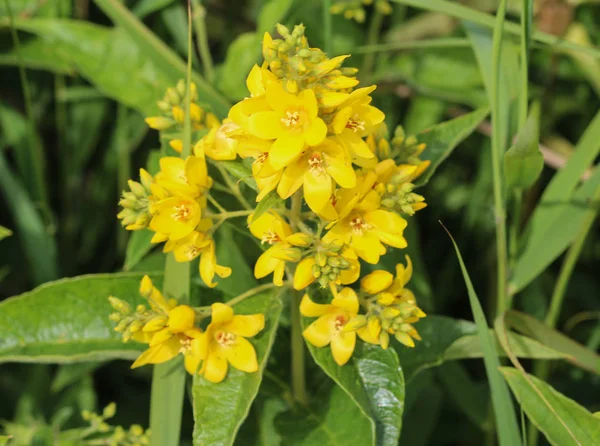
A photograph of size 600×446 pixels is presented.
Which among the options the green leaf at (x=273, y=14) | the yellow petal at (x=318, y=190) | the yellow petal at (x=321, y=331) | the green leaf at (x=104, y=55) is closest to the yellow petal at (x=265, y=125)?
the yellow petal at (x=318, y=190)

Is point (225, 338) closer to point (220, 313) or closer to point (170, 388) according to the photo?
point (220, 313)

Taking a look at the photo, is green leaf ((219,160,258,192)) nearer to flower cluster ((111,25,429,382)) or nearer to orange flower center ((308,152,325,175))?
flower cluster ((111,25,429,382))

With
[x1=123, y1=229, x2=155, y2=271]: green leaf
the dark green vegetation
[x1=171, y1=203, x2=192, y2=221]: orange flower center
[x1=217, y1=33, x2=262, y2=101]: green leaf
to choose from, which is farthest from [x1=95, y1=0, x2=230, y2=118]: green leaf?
[x1=171, y1=203, x2=192, y2=221]: orange flower center

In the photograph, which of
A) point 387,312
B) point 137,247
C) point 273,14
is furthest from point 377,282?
point 273,14

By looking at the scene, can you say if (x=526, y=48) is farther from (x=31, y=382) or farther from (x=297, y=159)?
(x=31, y=382)

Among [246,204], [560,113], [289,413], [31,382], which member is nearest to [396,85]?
[560,113]

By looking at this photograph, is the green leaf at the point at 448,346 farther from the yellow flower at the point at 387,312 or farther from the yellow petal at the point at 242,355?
the yellow petal at the point at 242,355
